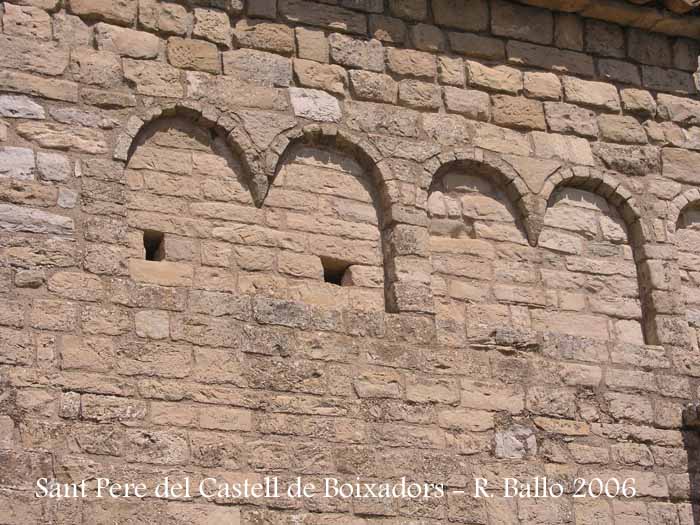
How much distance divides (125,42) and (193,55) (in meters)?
0.38

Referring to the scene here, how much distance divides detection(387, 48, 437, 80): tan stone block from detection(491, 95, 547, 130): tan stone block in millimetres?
426

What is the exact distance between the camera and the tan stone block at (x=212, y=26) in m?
7.99

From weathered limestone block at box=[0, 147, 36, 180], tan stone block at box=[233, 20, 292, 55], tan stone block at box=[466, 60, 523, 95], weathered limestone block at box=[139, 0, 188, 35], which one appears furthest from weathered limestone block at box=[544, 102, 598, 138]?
weathered limestone block at box=[0, 147, 36, 180]

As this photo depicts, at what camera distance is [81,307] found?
704cm

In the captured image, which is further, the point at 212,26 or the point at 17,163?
the point at 212,26

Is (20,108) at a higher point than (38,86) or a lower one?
lower

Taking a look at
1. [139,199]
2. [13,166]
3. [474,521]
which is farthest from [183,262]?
[474,521]

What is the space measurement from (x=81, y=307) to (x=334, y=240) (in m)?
1.50

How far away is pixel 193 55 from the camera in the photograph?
7910 millimetres

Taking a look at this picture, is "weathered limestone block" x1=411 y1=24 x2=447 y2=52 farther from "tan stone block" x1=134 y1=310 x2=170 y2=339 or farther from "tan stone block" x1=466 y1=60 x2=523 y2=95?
"tan stone block" x1=134 y1=310 x2=170 y2=339

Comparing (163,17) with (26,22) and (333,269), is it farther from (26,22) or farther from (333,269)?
(333,269)

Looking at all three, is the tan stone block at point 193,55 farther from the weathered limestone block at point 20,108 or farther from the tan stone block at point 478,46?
the tan stone block at point 478,46

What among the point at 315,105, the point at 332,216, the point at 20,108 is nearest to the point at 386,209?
the point at 332,216

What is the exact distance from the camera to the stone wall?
23.0ft
